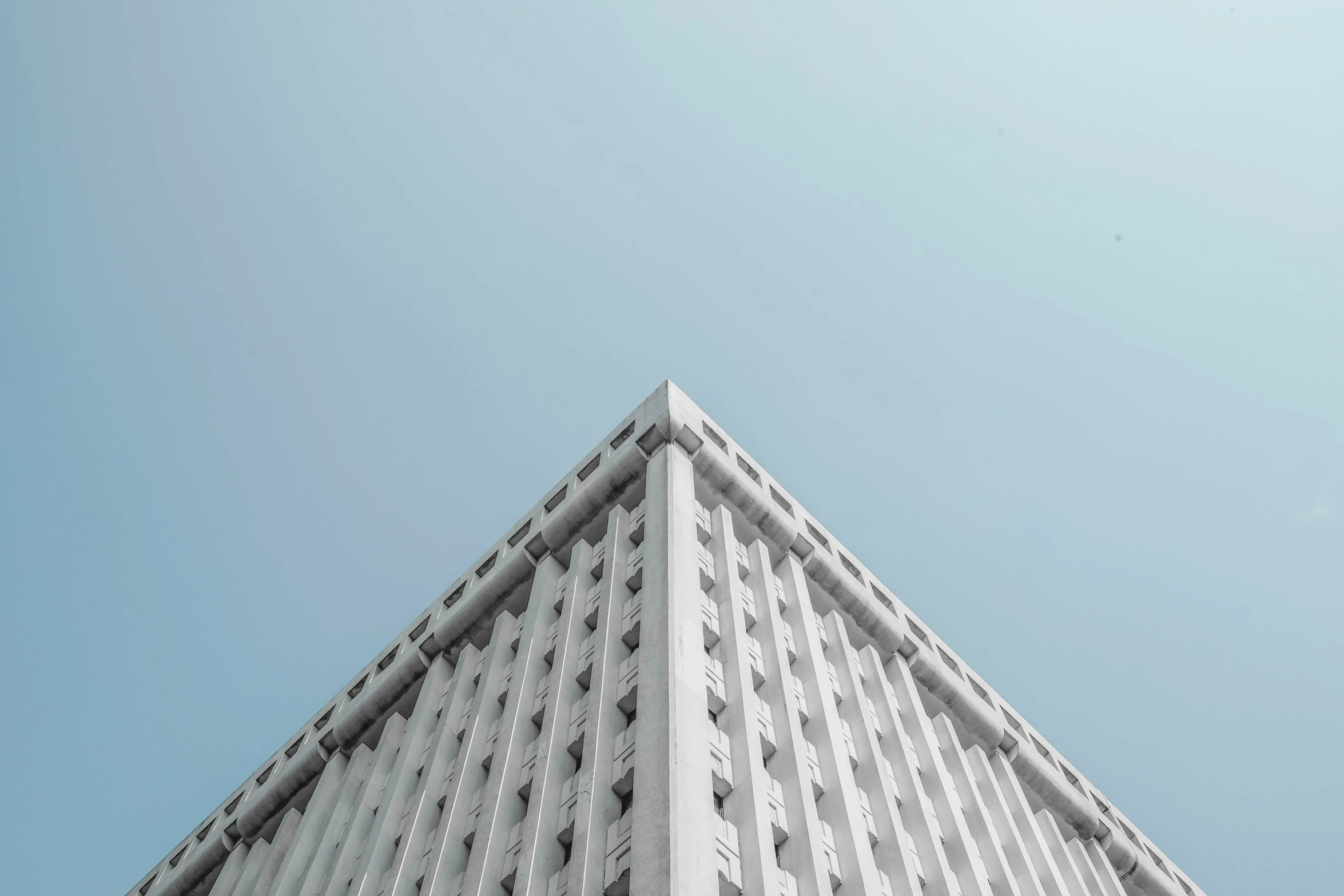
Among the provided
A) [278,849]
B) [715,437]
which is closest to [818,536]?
[715,437]

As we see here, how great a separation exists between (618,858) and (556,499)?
24517 mm

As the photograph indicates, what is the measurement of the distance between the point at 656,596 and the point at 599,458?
49.4 ft

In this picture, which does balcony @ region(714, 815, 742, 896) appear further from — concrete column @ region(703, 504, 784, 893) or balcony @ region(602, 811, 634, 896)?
balcony @ region(602, 811, 634, 896)

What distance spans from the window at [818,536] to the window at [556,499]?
10.1 metres

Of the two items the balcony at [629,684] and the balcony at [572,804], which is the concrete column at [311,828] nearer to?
the balcony at [572,804]

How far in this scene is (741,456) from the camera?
4656cm

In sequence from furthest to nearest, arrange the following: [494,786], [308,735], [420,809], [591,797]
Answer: [308,735], [420,809], [494,786], [591,797]

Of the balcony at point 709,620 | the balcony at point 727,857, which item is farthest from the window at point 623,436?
the balcony at point 727,857

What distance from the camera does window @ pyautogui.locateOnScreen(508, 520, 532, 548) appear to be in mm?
47438

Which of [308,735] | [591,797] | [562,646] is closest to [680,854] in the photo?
[591,797]

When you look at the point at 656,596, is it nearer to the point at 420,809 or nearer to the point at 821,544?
the point at 420,809

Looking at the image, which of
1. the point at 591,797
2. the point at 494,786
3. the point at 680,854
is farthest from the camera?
the point at 494,786

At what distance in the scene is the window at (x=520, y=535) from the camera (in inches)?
1868

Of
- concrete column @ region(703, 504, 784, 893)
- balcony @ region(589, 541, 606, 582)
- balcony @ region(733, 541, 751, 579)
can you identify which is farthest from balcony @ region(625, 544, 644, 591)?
balcony @ region(733, 541, 751, 579)
